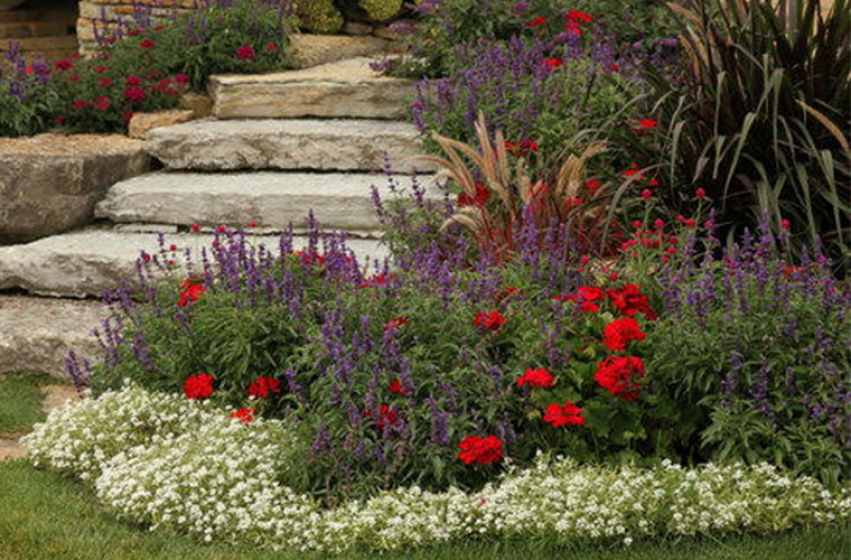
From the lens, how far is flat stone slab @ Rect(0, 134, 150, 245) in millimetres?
7578

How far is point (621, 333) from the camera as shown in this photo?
4.67 meters

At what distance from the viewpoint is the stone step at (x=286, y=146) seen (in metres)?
7.95

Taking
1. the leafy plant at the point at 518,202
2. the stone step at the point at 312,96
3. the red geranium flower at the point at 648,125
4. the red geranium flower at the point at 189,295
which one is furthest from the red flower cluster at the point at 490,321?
the stone step at the point at 312,96

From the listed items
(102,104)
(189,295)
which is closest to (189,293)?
(189,295)

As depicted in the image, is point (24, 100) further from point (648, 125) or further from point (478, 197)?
point (648, 125)

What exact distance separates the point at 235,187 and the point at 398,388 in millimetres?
3309

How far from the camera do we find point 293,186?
7.67m

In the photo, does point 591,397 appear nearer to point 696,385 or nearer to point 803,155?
point 696,385

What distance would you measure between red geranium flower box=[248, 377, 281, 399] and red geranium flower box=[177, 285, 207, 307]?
52cm

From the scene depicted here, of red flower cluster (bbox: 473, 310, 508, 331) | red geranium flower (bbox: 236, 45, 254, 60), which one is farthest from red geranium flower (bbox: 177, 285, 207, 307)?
red geranium flower (bbox: 236, 45, 254, 60)

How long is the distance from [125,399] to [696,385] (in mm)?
2391

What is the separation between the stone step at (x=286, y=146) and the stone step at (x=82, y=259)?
0.85 meters

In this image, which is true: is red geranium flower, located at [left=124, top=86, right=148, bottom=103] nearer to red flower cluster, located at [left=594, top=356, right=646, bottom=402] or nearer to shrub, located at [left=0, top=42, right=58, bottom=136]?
shrub, located at [left=0, top=42, right=58, bottom=136]

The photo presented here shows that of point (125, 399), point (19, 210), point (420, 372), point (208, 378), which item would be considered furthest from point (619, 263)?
point (19, 210)
